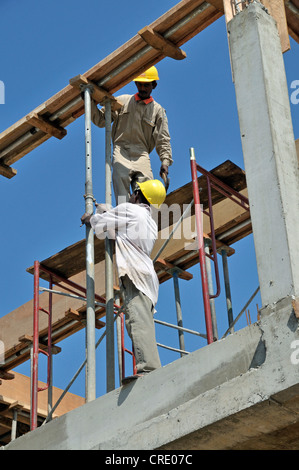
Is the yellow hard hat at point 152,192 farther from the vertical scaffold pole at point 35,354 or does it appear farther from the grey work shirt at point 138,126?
the vertical scaffold pole at point 35,354

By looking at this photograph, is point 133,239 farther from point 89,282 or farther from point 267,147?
point 267,147

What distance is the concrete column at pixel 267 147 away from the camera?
7602 millimetres

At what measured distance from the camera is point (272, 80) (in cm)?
849

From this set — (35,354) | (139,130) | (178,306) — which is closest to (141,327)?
(35,354)

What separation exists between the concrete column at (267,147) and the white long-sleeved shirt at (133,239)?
4.41ft

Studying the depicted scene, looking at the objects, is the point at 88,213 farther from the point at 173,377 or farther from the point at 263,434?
the point at 263,434

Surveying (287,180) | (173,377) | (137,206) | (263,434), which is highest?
(137,206)

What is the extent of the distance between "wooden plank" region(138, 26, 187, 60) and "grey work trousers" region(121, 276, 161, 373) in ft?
11.0

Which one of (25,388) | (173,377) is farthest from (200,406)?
(25,388)

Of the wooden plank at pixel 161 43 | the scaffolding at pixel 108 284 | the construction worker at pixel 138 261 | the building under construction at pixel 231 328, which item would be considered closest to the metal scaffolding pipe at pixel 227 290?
the scaffolding at pixel 108 284

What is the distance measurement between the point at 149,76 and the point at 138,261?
3.53 meters

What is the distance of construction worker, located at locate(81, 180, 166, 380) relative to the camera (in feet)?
27.4

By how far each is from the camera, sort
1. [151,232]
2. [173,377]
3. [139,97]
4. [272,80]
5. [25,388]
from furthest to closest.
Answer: [25,388] → [139,97] → [151,232] → [272,80] → [173,377]

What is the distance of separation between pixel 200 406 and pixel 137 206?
8.17 feet
